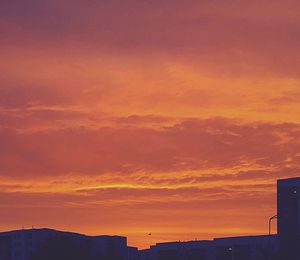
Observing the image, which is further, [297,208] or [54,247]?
[297,208]

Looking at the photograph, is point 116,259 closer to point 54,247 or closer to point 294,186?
point 54,247

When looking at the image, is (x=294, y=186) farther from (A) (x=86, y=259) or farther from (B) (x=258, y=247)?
(A) (x=86, y=259)

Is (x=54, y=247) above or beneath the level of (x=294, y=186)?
beneath

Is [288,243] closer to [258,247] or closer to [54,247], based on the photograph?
[258,247]

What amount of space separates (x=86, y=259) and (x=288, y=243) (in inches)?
1673

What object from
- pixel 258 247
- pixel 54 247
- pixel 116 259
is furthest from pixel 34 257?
pixel 258 247

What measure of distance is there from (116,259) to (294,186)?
41.5 metres

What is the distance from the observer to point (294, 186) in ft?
651

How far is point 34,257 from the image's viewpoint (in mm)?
179500

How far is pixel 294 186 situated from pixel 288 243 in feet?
43.5

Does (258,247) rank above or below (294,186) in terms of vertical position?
below

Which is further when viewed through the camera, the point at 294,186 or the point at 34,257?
the point at 294,186

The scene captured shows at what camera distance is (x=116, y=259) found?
636ft

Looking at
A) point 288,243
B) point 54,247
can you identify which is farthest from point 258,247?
point 54,247
